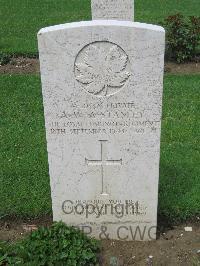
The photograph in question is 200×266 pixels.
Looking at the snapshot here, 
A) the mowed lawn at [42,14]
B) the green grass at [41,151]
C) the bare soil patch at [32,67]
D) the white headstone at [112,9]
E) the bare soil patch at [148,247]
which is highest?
the white headstone at [112,9]

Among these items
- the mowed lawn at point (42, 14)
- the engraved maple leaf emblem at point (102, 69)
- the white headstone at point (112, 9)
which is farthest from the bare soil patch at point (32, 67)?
the engraved maple leaf emblem at point (102, 69)

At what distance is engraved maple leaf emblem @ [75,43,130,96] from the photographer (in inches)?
145

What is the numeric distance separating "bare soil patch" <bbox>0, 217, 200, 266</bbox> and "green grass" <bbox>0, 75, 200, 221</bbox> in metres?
0.15

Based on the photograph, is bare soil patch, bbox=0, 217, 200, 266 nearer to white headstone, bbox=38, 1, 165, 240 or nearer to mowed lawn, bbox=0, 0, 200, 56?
white headstone, bbox=38, 1, 165, 240

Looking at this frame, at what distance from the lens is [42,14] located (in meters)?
14.3

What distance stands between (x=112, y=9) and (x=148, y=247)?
5736 millimetres

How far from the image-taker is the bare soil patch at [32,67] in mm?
9656

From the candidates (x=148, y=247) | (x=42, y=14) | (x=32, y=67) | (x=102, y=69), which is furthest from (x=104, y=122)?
(x=42, y=14)

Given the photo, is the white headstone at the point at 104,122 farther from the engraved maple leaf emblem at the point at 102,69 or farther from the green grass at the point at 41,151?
the green grass at the point at 41,151

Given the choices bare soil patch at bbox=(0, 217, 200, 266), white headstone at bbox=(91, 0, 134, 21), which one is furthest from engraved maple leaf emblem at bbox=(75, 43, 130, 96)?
white headstone at bbox=(91, 0, 134, 21)

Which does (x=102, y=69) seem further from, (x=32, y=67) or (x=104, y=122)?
(x=32, y=67)

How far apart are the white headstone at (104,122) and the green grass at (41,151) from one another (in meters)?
0.65

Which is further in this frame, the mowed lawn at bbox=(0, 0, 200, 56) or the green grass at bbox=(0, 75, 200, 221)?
the mowed lawn at bbox=(0, 0, 200, 56)

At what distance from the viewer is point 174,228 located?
4.70 metres
